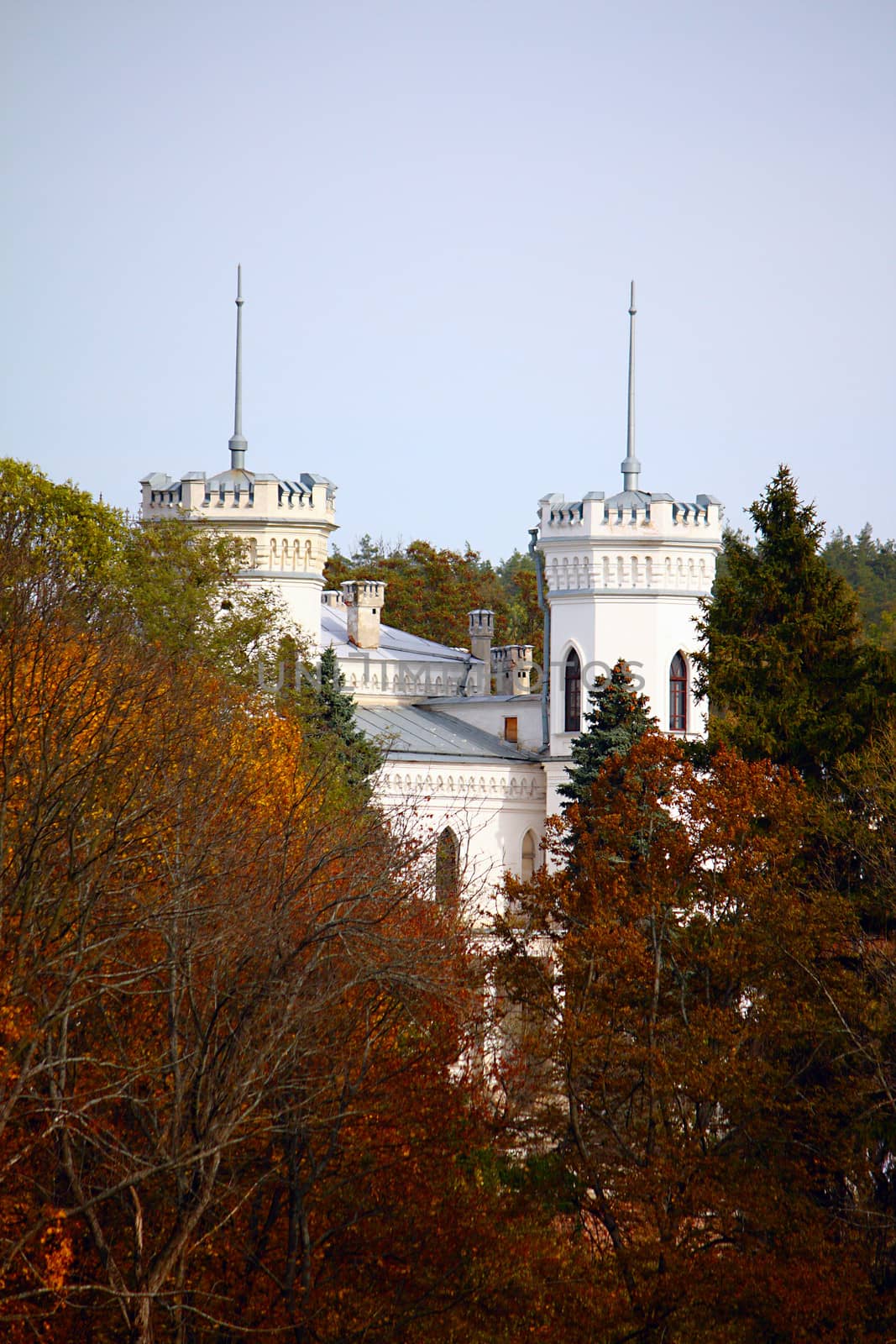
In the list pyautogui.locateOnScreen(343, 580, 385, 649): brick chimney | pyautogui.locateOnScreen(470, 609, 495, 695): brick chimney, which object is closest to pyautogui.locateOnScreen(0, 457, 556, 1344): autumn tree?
pyautogui.locateOnScreen(343, 580, 385, 649): brick chimney

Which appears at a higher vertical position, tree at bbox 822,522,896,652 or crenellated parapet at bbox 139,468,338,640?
tree at bbox 822,522,896,652

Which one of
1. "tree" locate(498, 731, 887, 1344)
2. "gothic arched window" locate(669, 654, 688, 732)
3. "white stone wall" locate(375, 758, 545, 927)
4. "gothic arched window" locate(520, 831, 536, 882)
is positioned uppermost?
"gothic arched window" locate(669, 654, 688, 732)

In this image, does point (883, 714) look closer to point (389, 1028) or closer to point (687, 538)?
point (389, 1028)

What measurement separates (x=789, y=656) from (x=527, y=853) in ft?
52.8

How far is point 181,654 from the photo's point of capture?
119 ft

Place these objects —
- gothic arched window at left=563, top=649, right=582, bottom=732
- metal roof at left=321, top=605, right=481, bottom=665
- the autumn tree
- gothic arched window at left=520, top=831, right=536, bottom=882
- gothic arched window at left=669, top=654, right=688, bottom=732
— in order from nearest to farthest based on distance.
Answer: the autumn tree, gothic arched window at left=669, top=654, right=688, bottom=732, gothic arched window at left=563, top=649, right=582, bottom=732, gothic arched window at left=520, top=831, right=536, bottom=882, metal roof at left=321, top=605, right=481, bottom=665

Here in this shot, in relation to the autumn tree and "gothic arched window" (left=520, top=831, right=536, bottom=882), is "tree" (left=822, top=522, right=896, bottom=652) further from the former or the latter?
the autumn tree

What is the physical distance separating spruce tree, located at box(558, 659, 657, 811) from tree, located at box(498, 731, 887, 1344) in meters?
Answer: 12.0

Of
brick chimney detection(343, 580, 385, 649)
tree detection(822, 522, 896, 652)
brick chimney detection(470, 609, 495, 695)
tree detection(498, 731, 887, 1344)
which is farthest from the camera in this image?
tree detection(822, 522, 896, 652)

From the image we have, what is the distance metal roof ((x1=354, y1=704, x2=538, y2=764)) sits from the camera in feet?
157

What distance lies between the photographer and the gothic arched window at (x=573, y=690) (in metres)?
47.6

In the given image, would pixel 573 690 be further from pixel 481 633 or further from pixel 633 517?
pixel 481 633

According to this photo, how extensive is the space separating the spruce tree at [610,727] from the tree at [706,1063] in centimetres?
1202

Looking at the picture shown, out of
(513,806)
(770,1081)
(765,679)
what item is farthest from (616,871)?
(513,806)
